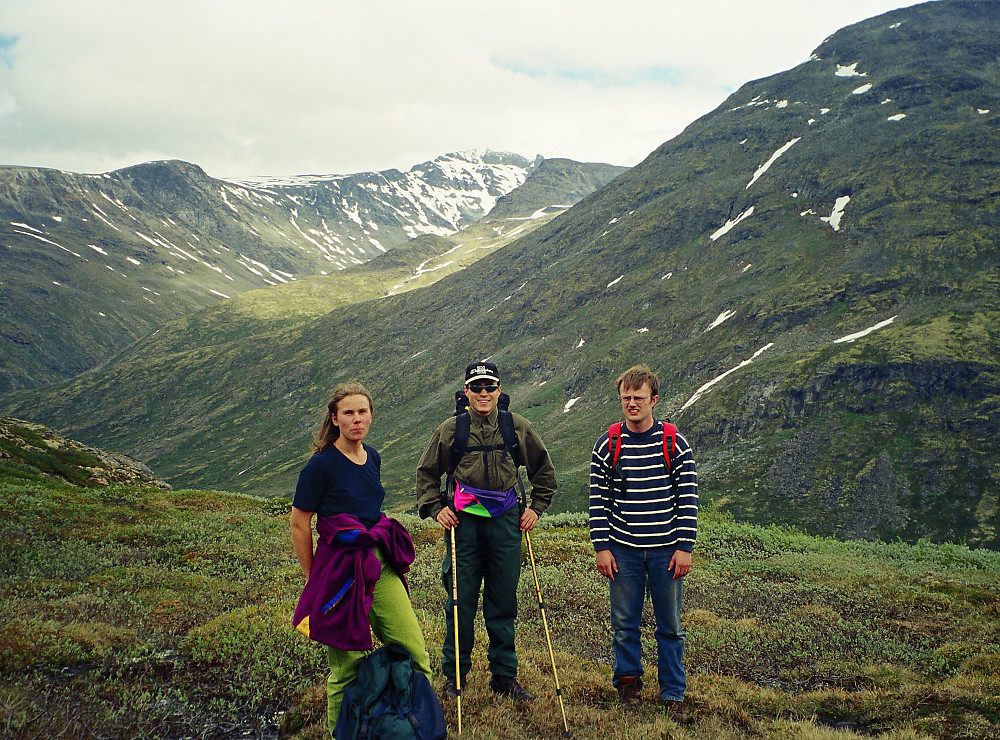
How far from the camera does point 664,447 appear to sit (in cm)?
737

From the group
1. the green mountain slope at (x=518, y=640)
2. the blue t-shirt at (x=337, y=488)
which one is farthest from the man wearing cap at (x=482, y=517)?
the blue t-shirt at (x=337, y=488)

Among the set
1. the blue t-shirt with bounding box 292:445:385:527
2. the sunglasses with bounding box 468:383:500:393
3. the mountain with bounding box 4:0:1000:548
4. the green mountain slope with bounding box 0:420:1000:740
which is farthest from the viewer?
the mountain with bounding box 4:0:1000:548

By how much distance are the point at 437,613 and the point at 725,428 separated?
66351 mm

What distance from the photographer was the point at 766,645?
10.3 m

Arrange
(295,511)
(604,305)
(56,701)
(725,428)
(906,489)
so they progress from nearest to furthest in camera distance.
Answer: (295,511), (56,701), (906,489), (725,428), (604,305)

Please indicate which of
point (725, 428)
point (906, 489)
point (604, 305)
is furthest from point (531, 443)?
point (604, 305)

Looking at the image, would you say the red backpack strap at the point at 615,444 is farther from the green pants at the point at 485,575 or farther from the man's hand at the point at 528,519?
the green pants at the point at 485,575

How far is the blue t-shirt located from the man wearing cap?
155 cm

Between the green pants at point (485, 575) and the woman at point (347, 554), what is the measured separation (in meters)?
1.41

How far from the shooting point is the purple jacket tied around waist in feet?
17.8

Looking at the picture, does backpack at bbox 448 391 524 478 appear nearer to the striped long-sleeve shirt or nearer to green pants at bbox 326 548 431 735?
the striped long-sleeve shirt

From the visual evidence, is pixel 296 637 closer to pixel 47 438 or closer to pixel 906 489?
pixel 47 438

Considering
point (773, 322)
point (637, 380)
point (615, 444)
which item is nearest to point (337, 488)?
point (615, 444)

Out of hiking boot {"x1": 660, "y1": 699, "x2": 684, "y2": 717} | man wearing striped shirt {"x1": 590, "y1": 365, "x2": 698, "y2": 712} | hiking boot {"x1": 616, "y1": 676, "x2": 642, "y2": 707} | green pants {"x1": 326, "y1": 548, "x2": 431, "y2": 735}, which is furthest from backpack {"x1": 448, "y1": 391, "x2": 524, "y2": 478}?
hiking boot {"x1": 660, "y1": 699, "x2": 684, "y2": 717}
